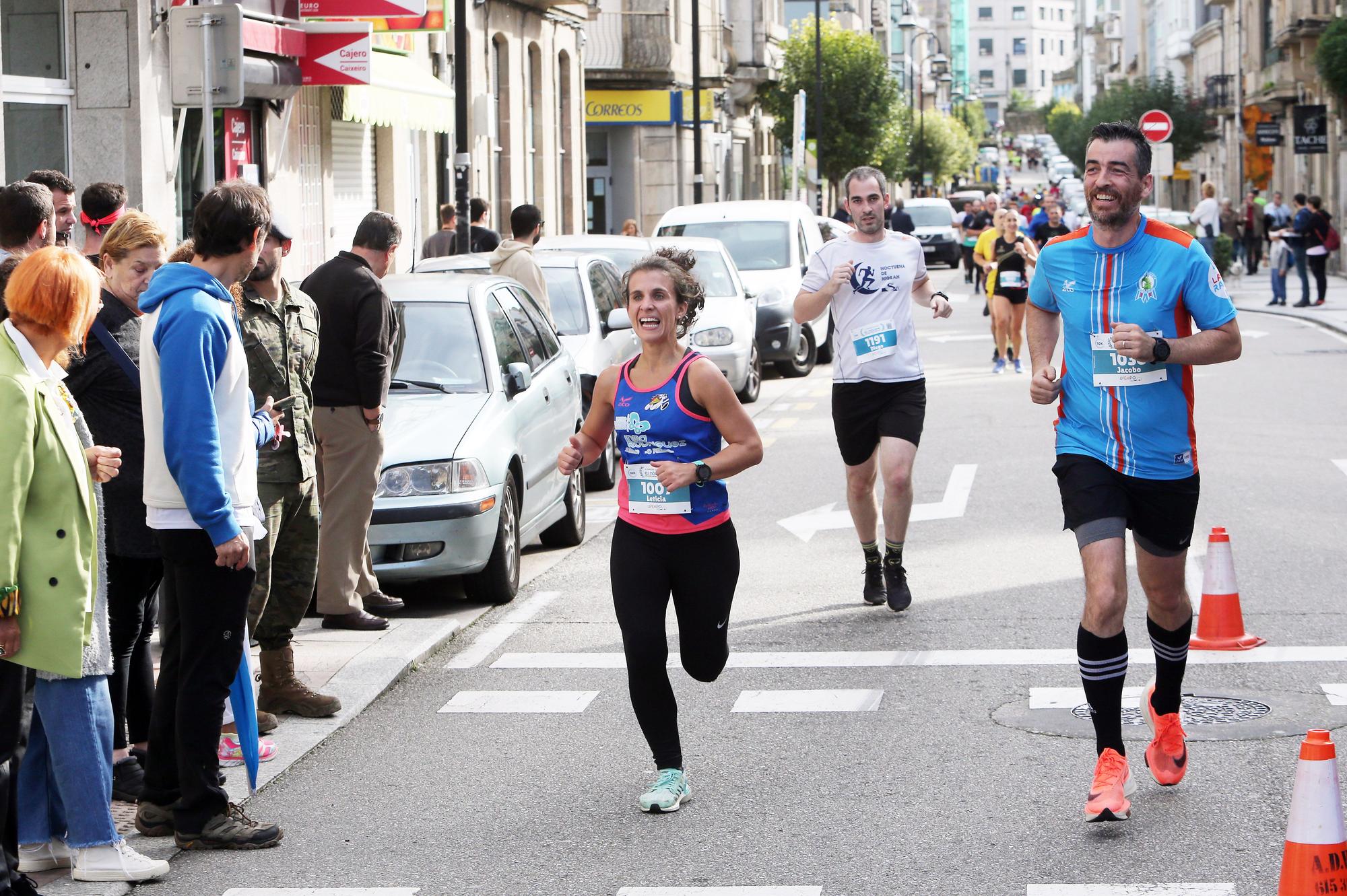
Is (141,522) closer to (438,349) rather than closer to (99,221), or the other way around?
(99,221)

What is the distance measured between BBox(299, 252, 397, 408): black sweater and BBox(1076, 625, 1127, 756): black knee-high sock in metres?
3.83

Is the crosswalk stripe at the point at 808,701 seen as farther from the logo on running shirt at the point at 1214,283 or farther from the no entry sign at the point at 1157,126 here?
the no entry sign at the point at 1157,126

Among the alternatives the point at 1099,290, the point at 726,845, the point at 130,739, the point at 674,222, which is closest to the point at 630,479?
the point at 726,845

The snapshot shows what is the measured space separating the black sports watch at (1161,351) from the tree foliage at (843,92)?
185ft

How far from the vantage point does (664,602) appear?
19.3 feet

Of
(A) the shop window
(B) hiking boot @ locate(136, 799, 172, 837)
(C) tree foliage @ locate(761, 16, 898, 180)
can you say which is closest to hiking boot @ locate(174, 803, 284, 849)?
(B) hiking boot @ locate(136, 799, 172, 837)

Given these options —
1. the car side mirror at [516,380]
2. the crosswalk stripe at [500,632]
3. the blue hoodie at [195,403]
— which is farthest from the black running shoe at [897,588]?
the blue hoodie at [195,403]

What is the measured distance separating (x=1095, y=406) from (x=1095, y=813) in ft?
3.98

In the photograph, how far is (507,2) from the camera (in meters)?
32.4

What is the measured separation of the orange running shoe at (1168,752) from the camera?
233 inches

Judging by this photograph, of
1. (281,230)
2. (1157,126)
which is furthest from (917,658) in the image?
(1157,126)

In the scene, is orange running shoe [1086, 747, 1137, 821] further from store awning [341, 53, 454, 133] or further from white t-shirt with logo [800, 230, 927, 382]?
store awning [341, 53, 454, 133]

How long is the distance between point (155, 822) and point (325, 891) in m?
0.83

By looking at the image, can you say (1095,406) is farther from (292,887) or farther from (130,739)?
(130,739)
